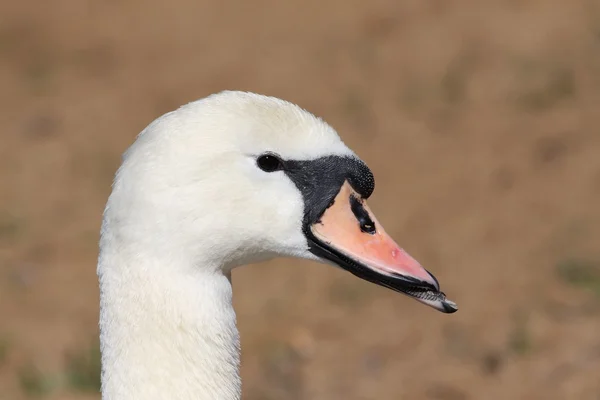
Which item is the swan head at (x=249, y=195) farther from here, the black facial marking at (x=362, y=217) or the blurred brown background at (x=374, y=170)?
the blurred brown background at (x=374, y=170)

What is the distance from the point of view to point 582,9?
7965 mm

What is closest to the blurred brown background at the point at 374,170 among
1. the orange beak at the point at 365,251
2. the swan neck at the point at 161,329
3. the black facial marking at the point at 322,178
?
the orange beak at the point at 365,251

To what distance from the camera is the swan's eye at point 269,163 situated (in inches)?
93.7

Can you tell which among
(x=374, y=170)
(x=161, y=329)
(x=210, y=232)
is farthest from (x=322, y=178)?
(x=374, y=170)

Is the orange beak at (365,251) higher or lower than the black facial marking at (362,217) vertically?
lower

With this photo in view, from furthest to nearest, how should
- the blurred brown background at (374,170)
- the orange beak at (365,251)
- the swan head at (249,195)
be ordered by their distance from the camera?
the blurred brown background at (374,170)
the orange beak at (365,251)
the swan head at (249,195)

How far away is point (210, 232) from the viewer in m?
2.35

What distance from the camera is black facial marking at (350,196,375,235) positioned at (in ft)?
8.20

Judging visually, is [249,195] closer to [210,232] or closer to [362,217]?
[210,232]

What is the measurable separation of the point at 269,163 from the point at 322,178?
0.14 m

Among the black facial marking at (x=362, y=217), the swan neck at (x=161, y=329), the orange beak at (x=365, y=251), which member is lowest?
the swan neck at (x=161, y=329)

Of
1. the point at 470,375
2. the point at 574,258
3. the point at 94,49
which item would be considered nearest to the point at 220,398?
the point at 470,375

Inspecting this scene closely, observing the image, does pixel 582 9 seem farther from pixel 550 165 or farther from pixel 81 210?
pixel 81 210

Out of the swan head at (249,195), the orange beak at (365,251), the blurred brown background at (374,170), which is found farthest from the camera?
the blurred brown background at (374,170)
